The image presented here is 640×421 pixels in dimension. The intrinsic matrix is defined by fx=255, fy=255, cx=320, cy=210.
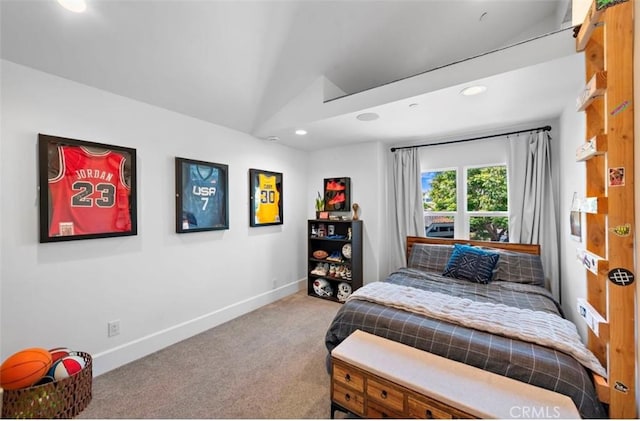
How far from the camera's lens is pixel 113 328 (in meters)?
2.17

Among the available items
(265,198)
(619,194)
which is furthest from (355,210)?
(619,194)

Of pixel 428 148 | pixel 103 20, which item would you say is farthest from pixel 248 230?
pixel 428 148

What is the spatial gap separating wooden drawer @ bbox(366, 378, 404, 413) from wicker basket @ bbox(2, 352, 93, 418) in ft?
5.86

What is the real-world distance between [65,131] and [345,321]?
261 cm

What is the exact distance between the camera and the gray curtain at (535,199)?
2.83 metres

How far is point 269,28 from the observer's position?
2.16 metres

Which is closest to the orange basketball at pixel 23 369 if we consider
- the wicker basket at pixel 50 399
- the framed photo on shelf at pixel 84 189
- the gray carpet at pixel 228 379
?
the wicker basket at pixel 50 399

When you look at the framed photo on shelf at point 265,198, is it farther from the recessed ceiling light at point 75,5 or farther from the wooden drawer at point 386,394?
the wooden drawer at point 386,394

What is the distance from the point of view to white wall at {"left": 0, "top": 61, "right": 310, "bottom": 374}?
1.74 meters

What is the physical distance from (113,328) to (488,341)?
2.87 metres

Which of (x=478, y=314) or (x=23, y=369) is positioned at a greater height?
(x=478, y=314)

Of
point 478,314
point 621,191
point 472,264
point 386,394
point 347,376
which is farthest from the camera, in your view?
point 472,264

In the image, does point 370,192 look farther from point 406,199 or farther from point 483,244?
point 483,244

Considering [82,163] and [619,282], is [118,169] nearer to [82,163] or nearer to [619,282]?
[82,163]
